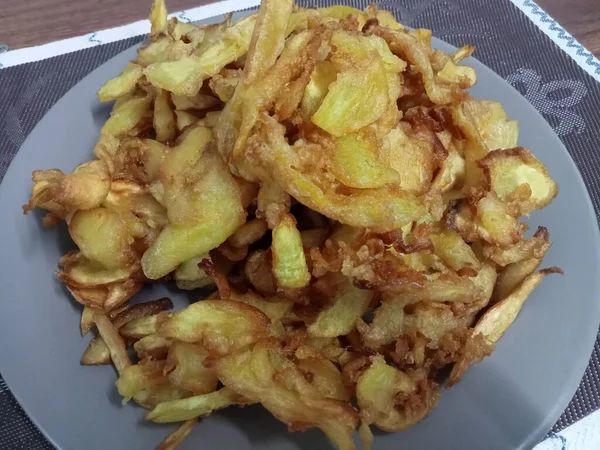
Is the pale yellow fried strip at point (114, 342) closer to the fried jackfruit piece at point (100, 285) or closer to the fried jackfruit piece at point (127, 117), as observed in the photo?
the fried jackfruit piece at point (100, 285)

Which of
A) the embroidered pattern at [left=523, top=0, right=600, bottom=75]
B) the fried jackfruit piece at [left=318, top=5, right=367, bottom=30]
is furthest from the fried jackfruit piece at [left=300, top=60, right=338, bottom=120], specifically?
the embroidered pattern at [left=523, top=0, right=600, bottom=75]

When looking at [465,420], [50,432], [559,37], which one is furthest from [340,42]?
[559,37]

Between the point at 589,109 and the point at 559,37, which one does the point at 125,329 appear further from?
the point at 559,37

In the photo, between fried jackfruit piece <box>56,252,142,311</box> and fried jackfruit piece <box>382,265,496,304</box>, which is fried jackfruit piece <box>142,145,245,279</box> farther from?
fried jackfruit piece <box>382,265,496,304</box>

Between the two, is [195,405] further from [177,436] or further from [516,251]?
[516,251]

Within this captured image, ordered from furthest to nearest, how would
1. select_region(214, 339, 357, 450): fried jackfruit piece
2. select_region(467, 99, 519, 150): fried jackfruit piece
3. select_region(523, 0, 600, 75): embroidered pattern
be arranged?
1. select_region(523, 0, 600, 75): embroidered pattern
2. select_region(467, 99, 519, 150): fried jackfruit piece
3. select_region(214, 339, 357, 450): fried jackfruit piece

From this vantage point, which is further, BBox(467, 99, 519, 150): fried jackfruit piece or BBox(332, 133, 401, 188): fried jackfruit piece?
BBox(467, 99, 519, 150): fried jackfruit piece

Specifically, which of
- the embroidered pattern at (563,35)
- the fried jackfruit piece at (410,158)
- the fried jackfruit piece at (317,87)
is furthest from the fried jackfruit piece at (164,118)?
the embroidered pattern at (563,35)

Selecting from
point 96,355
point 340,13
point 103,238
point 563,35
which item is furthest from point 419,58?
point 563,35
